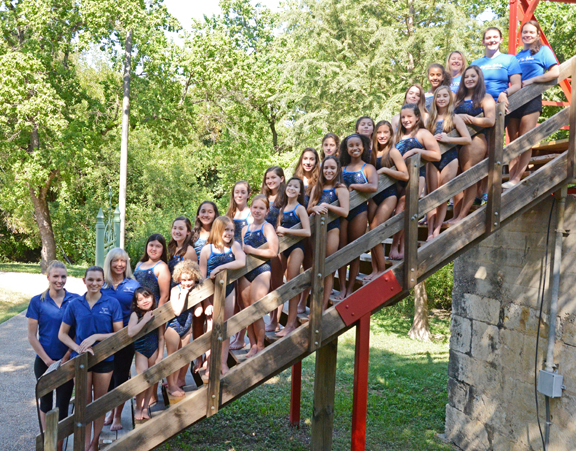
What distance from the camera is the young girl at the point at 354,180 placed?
14.5 ft

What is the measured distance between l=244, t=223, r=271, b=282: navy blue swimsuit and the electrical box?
2.97 m

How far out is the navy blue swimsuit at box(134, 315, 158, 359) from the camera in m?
4.30

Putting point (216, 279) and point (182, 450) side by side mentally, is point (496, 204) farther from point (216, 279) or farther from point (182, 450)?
point (182, 450)

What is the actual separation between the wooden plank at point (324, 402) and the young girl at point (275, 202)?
2.24 feet

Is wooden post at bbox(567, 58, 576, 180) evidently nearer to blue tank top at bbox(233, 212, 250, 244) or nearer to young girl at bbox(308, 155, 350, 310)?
young girl at bbox(308, 155, 350, 310)

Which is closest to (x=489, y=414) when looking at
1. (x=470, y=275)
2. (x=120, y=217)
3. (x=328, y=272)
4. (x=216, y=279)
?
(x=470, y=275)

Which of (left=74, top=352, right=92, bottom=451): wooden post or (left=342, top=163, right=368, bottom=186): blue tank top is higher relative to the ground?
(left=342, top=163, right=368, bottom=186): blue tank top

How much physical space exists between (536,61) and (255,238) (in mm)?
3157

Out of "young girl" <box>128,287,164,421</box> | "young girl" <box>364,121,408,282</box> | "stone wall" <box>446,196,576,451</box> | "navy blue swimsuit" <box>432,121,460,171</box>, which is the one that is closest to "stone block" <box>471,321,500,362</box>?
"stone wall" <box>446,196,576,451</box>

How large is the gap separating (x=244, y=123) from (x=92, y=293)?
60.5 ft

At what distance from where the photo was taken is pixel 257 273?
4.36 m

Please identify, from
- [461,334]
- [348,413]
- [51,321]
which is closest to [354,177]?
[51,321]

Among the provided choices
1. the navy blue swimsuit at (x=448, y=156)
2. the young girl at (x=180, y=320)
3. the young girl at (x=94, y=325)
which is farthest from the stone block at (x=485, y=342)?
the young girl at (x=94, y=325)

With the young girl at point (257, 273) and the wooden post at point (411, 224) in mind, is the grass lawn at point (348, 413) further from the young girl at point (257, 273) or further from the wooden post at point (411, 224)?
the wooden post at point (411, 224)
